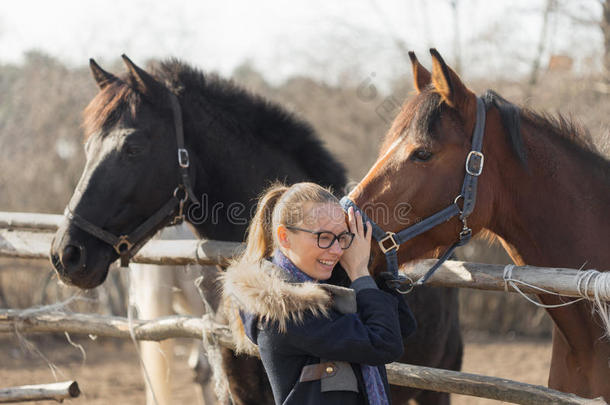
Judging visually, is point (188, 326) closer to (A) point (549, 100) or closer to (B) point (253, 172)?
(B) point (253, 172)

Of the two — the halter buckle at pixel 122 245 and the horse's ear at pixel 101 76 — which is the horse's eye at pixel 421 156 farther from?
the horse's ear at pixel 101 76

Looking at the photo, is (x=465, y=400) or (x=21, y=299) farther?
(x=21, y=299)

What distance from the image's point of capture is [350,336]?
176 cm

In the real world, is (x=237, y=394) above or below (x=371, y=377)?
below

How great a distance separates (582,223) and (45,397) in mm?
2763

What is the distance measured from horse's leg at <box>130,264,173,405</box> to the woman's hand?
8.88 feet

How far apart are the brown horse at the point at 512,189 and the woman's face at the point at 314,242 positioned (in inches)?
14.4

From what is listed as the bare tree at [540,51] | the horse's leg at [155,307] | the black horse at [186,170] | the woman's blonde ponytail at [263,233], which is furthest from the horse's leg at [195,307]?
the bare tree at [540,51]

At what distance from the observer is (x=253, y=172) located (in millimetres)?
3285

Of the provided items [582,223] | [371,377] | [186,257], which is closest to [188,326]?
[186,257]

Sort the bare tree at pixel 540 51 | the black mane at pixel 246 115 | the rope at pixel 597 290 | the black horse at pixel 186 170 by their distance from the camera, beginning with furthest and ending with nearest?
the bare tree at pixel 540 51 → the black mane at pixel 246 115 → the black horse at pixel 186 170 → the rope at pixel 597 290

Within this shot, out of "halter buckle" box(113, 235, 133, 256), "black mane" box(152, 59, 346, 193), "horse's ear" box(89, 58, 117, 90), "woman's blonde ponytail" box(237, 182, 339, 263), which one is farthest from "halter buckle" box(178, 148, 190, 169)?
"woman's blonde ponytail" box(237, 182, 339, 263)

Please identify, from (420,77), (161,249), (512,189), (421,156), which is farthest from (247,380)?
(420,77)

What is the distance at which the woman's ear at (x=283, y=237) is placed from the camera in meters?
1.91
